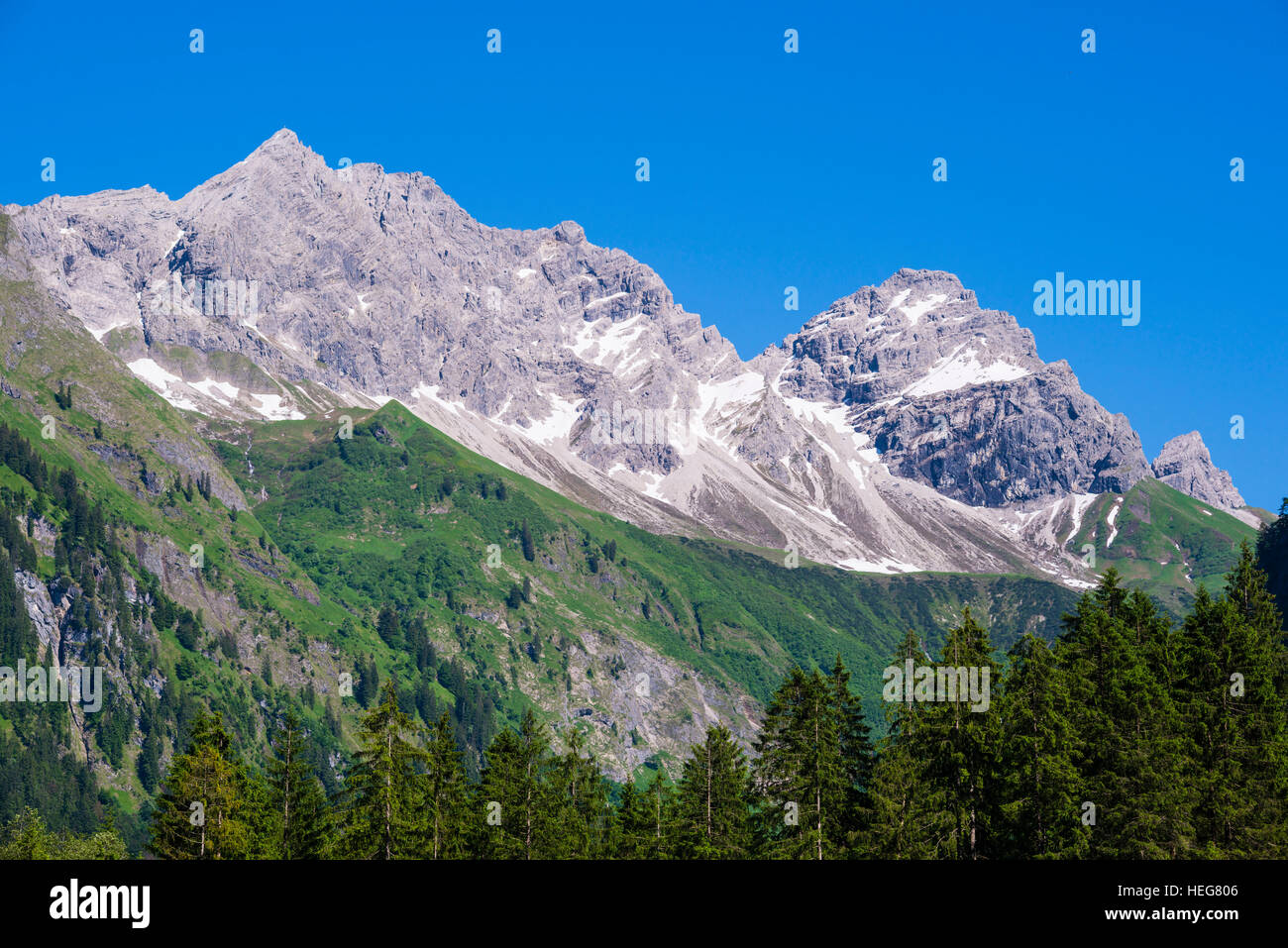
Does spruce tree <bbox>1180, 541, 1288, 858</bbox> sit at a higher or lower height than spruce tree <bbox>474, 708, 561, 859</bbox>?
higher

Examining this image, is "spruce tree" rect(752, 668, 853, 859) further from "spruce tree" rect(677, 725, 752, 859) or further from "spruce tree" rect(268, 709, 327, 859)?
"spruce tree" rect(268, 709, 327, 859)

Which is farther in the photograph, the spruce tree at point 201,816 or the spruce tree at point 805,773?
the spruce tree at point 201,816

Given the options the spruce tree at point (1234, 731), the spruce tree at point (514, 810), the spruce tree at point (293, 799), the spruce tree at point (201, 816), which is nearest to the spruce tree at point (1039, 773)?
the spruce tree at point (1234, 731)

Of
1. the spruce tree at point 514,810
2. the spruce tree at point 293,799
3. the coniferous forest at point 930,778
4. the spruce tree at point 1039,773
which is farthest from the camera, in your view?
the spruce tree at point 293,799

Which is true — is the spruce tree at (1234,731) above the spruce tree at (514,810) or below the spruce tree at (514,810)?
above

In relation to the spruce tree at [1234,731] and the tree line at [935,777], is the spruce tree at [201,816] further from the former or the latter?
the spruce tree at [1234,731]

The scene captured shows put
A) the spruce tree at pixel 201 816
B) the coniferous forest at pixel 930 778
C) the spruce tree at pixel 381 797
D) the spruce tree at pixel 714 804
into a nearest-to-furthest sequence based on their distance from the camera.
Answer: the coniferous forest at pixel 930 778 → the spruce tree at pixel 381 797 → the spruce tree at pixel 201 816 → the spruce tree at pixel 714 804

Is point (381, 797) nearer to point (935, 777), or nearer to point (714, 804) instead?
point (714, 804)

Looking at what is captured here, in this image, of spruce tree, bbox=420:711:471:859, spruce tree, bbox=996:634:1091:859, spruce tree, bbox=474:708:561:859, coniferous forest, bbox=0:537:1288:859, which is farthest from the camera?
spruce tree, bbox=474:708:561:859

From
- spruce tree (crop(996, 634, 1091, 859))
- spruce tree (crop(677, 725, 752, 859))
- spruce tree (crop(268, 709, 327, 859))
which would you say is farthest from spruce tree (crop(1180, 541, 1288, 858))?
spruce tree (crop(268, 709, 327, 859))
